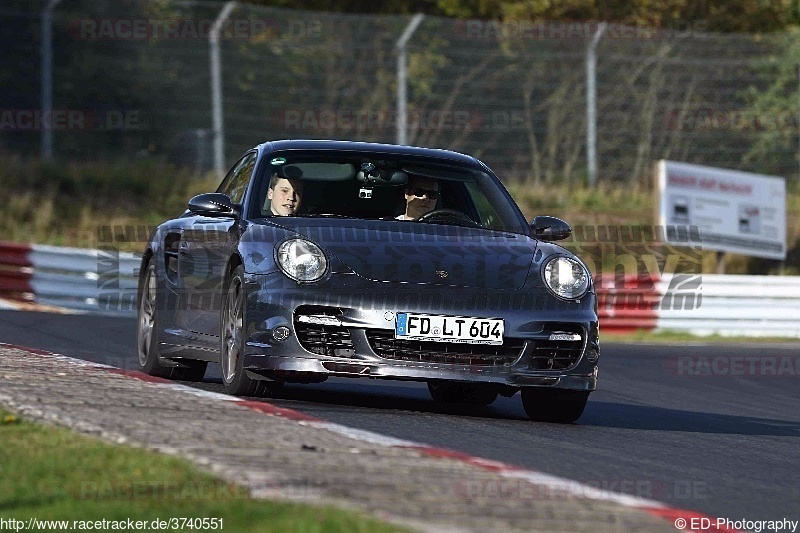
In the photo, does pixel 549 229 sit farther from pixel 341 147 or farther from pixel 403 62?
pixel 403 62

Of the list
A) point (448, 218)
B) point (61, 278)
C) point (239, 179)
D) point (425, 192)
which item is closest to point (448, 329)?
point (448, 218)

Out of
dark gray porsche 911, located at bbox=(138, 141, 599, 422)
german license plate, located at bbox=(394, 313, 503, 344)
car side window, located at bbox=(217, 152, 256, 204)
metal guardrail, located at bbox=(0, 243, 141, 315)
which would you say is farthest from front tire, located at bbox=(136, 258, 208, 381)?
metal guardrail, located at bbox=(0, 243, 141, 315)

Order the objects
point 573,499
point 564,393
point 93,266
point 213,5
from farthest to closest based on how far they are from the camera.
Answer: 1. point 213,5
2. point 93,266
3. point 564,393
4. point 573,499

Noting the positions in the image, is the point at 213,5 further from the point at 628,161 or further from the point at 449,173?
the point at 449,173

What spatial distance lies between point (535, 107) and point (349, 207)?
15.7 metres

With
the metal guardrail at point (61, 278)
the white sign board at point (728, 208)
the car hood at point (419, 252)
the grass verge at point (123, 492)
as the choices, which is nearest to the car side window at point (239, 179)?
the car hood at point (419, 252)

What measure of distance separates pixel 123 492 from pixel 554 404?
13.6 ft

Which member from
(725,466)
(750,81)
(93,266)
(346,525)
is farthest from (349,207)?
(750,81)

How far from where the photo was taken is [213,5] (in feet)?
77.3

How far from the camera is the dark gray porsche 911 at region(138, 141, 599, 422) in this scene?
330 inches

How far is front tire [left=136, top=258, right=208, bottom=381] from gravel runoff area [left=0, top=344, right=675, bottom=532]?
2315mm

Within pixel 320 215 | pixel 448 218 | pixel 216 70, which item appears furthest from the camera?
pixel 216 70

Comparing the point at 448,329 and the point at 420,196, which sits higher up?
the point at 420,196

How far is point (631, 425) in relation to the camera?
31.2ft
